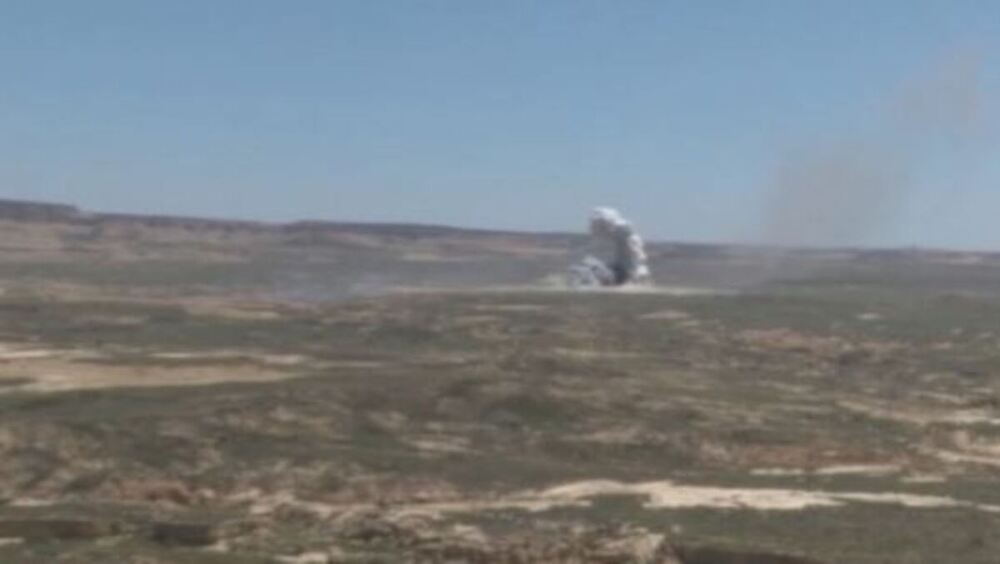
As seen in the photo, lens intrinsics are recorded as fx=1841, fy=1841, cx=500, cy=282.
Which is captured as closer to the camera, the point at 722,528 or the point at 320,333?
the point at 722,528

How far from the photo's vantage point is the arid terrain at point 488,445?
5119 centimetres

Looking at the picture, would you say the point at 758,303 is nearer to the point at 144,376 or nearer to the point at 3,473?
the point at 144,376

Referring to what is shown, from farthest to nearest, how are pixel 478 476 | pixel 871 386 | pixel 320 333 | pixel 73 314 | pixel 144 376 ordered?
1. pixel 73 314
2. pixel 320 333
3. pixel 871 386
4. pixel 144 376
5. pixel 478 476

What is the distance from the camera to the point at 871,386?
334 ft

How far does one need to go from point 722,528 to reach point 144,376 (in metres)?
46.4

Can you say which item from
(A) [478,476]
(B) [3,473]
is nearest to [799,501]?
(A) [478,476]

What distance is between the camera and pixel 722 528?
53156mm

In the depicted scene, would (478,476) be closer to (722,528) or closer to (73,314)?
(722,528)

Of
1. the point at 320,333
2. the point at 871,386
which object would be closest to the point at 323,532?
the point at 871,386

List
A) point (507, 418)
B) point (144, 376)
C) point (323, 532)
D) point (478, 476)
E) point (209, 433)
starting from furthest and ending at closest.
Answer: point (144, 376)
point (507, 418)
point (209, 433)
point (478, 476)
point (323, 532)

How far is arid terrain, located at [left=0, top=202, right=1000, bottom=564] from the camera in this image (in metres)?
51.2

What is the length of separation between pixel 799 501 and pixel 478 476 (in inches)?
480

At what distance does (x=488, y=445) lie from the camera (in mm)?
72625

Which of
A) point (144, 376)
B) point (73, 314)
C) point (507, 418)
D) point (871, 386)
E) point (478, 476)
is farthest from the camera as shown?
point (73, 314)
